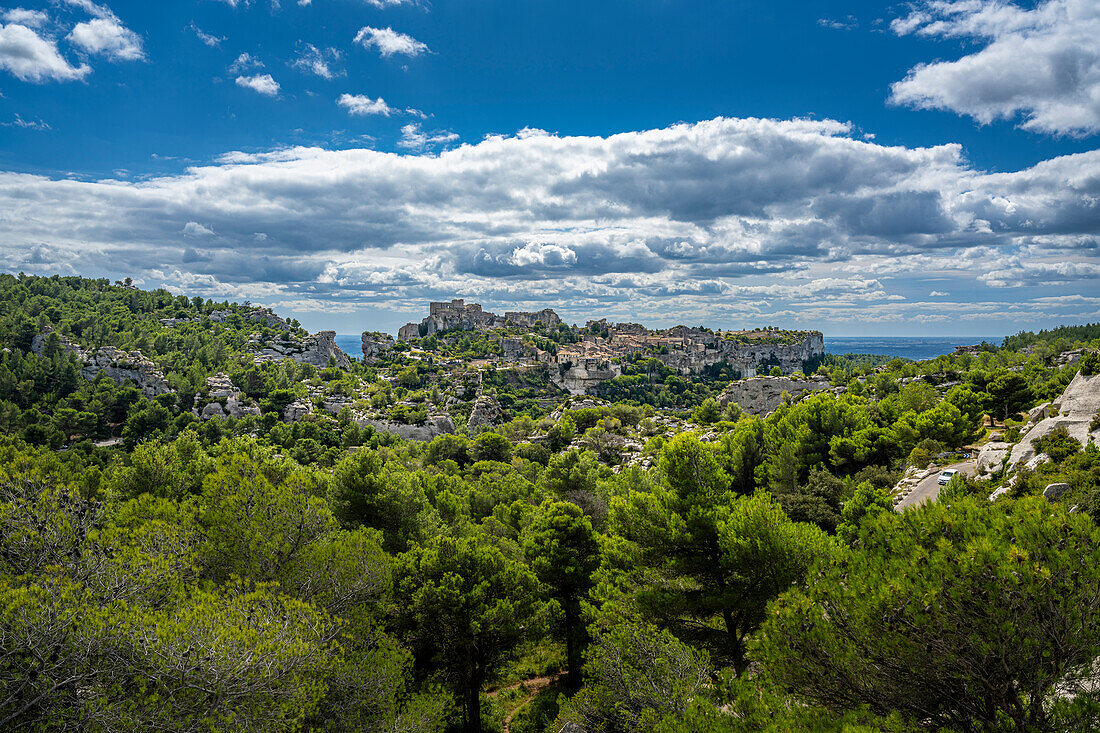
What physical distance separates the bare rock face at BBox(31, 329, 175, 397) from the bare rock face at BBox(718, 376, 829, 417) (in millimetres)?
79569

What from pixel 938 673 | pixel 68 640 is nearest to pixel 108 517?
pixel 68 640

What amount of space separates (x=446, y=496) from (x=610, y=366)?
359 feet

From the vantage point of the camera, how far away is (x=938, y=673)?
22.4 ft

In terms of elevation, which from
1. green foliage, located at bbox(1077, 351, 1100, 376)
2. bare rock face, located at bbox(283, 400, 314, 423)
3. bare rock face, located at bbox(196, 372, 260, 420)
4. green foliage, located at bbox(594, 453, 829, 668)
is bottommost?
bare rock face, located at bbox(283, 400, 314, 423)

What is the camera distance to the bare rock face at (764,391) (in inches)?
3172

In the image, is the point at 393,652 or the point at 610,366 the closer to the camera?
the point at 393,652

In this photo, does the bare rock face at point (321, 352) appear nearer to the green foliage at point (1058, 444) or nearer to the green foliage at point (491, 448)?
the green foliage at point (491, 448)

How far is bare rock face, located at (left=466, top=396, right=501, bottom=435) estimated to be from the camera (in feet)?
267

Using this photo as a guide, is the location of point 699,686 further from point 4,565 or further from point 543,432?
point 543,432

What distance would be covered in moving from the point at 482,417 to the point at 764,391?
46898 millimetres

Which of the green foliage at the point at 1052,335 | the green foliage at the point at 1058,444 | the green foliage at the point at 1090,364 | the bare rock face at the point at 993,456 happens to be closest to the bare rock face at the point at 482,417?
the bare rock face at the point at 993,456

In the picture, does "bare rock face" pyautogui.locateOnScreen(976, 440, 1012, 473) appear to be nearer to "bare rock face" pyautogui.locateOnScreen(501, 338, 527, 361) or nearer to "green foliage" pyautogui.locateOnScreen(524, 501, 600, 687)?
"green foliage" pyautogui.locateOnScreen(524, 501, 600, 687)

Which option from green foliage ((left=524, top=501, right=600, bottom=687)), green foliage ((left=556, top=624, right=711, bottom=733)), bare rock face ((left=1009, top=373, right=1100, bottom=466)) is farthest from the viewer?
bare rock face ((left=1009, top=373, right=1100, bottom=466))

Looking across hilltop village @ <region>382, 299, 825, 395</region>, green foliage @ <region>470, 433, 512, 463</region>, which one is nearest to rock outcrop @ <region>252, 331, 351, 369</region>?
hilltop village @ <region>382, 299, 825, 395</region>
